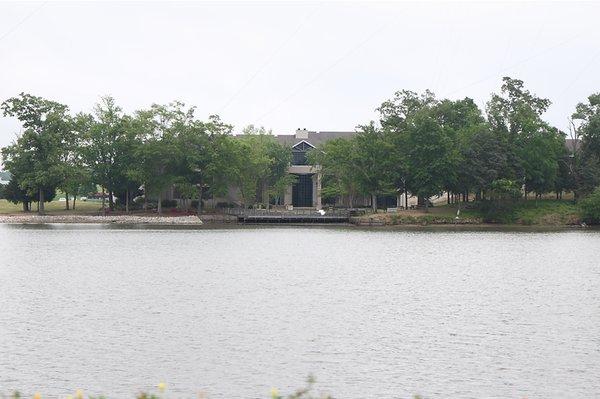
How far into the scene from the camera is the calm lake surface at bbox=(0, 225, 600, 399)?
23266 millimetres

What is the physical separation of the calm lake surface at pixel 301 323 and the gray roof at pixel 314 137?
230ft

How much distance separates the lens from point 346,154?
10894cm

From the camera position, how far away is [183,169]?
11131 centimetres

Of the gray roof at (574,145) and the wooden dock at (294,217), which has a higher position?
the gray roof at (574,145)

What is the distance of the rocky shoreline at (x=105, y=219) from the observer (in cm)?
10544

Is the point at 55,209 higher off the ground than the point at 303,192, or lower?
lower

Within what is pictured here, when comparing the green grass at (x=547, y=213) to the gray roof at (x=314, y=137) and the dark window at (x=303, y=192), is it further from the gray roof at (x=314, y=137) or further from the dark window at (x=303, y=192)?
the gray roof at (x=314, y=137)

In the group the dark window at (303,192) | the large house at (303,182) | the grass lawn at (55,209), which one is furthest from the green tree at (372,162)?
the grass lawn at (55,209)

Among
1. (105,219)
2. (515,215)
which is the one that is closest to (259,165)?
(105,219)

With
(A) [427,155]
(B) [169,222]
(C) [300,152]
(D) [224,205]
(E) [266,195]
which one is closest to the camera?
(A) [427,155]

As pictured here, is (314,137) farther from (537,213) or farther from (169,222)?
(537,213)

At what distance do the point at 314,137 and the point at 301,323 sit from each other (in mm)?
104124

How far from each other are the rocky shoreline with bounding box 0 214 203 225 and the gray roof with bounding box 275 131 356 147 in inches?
1121

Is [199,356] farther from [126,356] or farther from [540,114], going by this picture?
[540,114]
